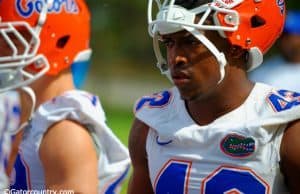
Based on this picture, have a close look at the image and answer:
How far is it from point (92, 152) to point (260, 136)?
2.19 ft

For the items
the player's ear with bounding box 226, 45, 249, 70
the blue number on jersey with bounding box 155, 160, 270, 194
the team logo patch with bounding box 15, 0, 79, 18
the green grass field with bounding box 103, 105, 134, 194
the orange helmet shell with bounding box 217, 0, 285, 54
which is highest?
the team logo patch with bounding box 15, 0, 79, 18

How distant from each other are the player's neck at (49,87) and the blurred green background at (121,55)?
1236 cm

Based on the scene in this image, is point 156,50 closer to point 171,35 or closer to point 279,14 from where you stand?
point 171,35

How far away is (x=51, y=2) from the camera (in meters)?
3.96

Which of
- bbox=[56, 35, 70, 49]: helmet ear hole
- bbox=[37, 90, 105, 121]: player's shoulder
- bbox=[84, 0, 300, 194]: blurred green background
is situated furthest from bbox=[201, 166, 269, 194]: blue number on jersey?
bbox=[84, 0, 300, 194]: blurred green background

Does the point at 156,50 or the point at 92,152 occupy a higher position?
the point at 156,50

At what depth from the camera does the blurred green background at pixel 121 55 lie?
17.8 meters

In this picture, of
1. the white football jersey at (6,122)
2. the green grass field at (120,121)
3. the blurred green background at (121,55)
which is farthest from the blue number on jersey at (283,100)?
the blurred green background at (121,55)

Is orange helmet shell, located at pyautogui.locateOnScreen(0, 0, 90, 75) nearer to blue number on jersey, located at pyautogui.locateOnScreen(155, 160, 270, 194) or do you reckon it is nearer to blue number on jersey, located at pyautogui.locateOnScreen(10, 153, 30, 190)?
blue number on jersey, located at pyautogui.locateOnScreen(10, 153, 30, 190)

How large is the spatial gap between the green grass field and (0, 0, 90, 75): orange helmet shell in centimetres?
816

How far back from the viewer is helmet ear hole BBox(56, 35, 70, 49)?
4042mm

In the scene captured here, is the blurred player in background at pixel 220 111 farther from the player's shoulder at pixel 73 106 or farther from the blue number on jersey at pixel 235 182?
the player's shoulder at pixel 73 106

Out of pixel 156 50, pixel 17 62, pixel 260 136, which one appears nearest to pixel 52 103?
pixel 17 62

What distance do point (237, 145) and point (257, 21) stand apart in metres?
0.51
